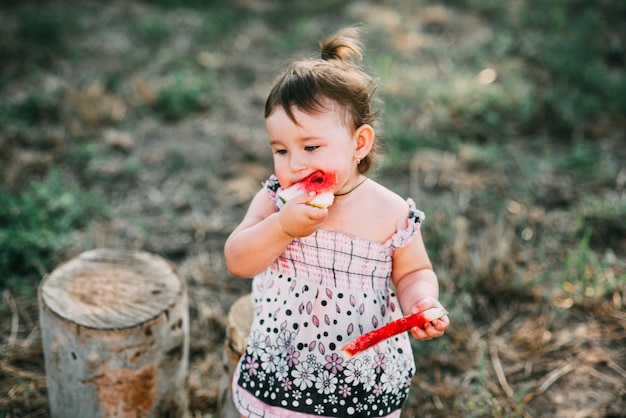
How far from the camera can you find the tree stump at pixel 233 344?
2.08 metres

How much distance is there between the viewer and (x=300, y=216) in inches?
63.0

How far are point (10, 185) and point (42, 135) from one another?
0.69 m

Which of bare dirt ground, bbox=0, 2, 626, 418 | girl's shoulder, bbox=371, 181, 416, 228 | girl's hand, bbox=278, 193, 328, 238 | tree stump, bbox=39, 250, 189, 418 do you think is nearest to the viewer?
girl's hand, bbox=278, 193, 328, 238

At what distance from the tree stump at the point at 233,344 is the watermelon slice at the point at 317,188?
0.63 m

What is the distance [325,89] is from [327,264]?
500mm

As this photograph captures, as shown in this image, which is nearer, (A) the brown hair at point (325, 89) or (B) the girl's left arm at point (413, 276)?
(A) the brown hair at point (325, 89)

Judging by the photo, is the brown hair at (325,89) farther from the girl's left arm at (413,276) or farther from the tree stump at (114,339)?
the tree stump at (114,339)

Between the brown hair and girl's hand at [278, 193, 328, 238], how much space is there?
218mm

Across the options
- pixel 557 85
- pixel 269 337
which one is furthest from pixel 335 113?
pixel 557 85

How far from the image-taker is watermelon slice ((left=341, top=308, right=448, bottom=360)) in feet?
5.31

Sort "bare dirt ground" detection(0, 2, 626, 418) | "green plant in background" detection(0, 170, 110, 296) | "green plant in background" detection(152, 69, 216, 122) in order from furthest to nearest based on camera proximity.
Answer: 1. "green plant in background" detection(152, 69, 216, 122)
2. "green plant in background" detection(0, 170, 110, 296)
3. "bare dirt ground" detection(0, 2, 626, 418)

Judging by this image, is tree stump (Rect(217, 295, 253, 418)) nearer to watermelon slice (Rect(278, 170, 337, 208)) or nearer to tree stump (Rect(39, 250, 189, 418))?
tree stump (Rect(39, 250, 189, 418))

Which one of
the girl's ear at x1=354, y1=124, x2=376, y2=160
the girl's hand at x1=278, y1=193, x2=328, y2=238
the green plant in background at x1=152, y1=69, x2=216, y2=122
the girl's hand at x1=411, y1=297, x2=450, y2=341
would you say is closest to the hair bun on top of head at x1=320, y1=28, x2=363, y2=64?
the girl's ear at x1=354, y1=124, x2=376, y2=160

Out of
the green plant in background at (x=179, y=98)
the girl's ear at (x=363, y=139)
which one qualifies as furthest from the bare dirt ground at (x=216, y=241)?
the girl's ear at (x=363, y=139)
